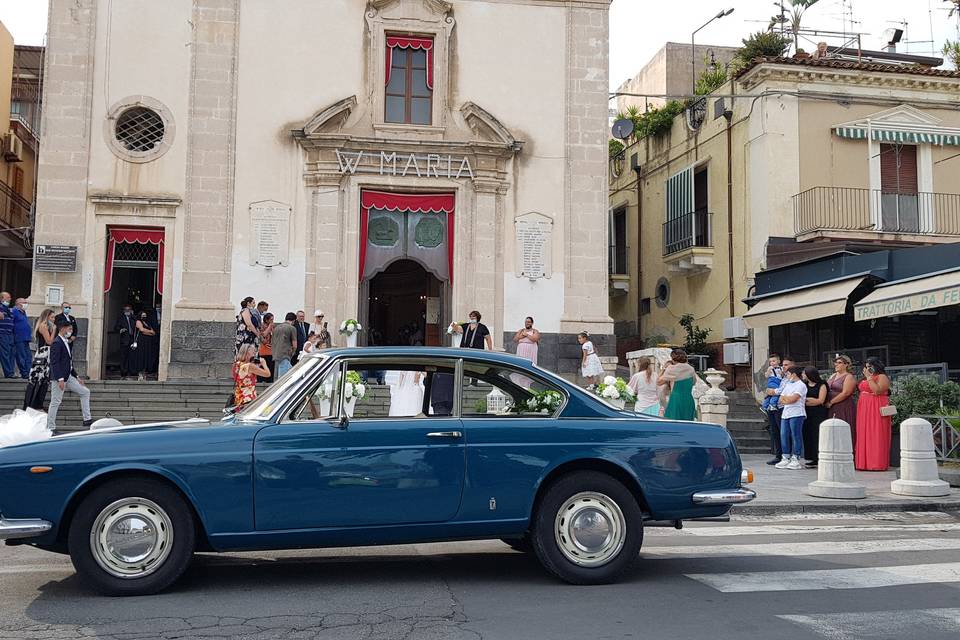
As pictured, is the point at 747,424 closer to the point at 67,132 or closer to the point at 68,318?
the point at 68,318

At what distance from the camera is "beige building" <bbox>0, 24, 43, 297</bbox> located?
28.0 meters

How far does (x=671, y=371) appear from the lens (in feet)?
44.3

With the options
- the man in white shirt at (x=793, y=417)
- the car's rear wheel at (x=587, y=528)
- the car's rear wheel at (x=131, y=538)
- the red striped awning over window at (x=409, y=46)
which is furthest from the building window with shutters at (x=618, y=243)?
the car's rear wheel at (x=131, y=538)

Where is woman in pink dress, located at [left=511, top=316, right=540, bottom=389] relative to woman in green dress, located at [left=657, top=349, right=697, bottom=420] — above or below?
above

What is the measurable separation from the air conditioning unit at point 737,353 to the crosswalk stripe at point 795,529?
1414 cm

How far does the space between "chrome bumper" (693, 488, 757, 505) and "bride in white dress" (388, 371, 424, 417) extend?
196 centimetres

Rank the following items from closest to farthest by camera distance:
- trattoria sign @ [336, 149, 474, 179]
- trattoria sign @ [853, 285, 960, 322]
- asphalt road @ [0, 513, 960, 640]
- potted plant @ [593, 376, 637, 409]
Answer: asphalt road @ [0, 513, 960, 640] < potted plant @ [593, 376, 637, 409] < trattoria sign @ [853, 285, 960, 322] < trattoria sign @ [336, 149, 474, 179]

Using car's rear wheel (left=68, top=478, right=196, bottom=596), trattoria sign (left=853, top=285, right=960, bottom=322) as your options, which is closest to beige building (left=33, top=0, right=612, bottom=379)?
trattoria sign (left=853, top=285, right=960, bottom=322)

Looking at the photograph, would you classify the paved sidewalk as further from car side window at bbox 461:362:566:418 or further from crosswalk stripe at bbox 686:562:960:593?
car side window at bbox 461:362:566:418

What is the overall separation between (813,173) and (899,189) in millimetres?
2441

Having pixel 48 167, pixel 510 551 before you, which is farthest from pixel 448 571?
pixel 48 167

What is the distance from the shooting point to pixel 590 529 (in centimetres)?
639

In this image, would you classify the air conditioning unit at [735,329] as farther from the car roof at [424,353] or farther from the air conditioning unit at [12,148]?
the air conditioning unit at [12,148]

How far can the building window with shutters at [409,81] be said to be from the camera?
2206 centimetres
